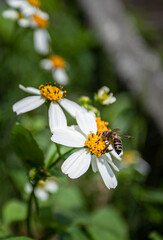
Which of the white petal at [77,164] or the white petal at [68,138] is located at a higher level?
the white petal at [68,138]

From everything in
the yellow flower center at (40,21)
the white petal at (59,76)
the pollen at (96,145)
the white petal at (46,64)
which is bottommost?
the white petal at (59,76)

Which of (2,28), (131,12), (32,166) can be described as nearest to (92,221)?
(32,166)

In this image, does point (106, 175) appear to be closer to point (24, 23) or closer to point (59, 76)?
point (24, 23)

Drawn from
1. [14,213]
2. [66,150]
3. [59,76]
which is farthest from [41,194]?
[59,76]

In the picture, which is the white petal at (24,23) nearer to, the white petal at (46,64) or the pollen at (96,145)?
the white petal at (46,64)

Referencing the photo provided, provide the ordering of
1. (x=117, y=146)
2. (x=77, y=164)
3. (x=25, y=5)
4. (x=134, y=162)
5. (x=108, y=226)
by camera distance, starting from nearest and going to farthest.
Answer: (x=77, y=164)
(x=117, y=146)
(x=108, y=226)
(x=25, y=5)
(x=134, y=162)

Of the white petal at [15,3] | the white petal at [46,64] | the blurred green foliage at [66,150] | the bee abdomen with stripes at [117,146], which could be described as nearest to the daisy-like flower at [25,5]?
the white petal at [15,3]

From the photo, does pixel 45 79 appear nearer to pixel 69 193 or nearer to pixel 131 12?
pixel 69 193
